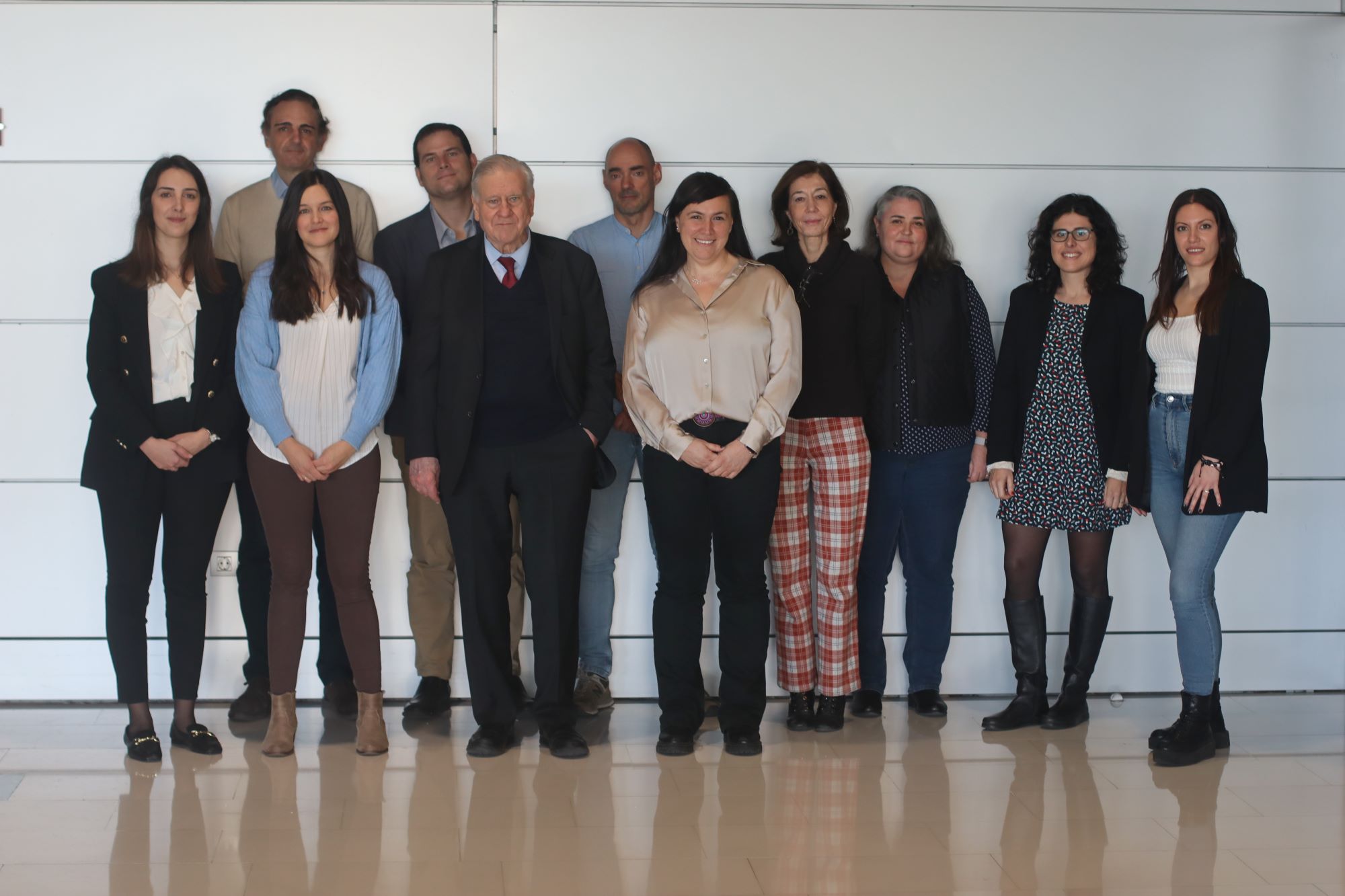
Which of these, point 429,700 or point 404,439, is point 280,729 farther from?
point 404,439

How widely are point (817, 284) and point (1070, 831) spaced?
1.87 meters

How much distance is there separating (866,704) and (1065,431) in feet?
3.94

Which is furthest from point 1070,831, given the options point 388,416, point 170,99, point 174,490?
point 170,99

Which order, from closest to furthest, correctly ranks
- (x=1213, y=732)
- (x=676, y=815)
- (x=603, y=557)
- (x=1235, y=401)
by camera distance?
(x=676, y=815) < (x=1235, y=401) < (x=1213, y=732) < (x=603, y=557)

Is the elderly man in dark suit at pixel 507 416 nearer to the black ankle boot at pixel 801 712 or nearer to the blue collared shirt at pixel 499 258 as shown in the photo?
the blue collared shirt at pixel 499 258

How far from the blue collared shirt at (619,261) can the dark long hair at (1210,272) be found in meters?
1.70

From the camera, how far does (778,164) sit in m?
4.74

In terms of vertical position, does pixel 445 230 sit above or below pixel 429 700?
above

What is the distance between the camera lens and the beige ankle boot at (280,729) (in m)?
4.04

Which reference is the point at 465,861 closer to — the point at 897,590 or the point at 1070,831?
the point at 1070,831

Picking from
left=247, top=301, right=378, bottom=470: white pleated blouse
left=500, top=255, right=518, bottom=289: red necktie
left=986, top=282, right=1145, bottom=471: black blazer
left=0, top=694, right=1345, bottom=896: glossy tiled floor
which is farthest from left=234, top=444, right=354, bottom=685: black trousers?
left=986, top=282, right=1145, bottom=471: black blazer

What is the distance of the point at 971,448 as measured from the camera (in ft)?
15.1

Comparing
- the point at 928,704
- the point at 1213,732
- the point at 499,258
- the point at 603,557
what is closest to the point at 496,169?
the point at 499,258

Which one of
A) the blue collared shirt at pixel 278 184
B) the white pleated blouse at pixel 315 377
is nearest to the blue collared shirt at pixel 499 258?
the white pleated blouse at pixel 315 377
